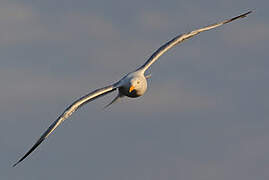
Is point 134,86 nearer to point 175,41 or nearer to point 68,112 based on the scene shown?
point 68,112

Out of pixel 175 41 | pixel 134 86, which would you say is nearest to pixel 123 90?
pixel 134 86

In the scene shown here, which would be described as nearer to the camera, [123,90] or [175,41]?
[123,90]

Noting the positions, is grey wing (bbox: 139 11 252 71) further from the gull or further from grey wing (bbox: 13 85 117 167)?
grey wing (bbox: 13 85 117 167)

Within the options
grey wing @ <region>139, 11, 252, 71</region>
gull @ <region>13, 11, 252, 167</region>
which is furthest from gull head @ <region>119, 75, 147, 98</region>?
grey wing @ <region>139, 11, 252, 71</region>

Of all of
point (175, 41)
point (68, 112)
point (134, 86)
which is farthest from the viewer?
point (175, 41)

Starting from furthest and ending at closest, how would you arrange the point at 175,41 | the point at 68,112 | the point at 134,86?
the point at 175,41, the point at 134,86, the point at 68,112

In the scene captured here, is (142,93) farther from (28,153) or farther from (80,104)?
(28,153)

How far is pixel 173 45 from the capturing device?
61.7 metres

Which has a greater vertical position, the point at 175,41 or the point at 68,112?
the point at 175,41

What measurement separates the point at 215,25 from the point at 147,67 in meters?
6.72

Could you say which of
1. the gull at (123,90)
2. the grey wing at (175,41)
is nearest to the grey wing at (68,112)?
the gull at (123,90)

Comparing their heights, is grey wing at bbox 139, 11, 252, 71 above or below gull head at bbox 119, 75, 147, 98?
above

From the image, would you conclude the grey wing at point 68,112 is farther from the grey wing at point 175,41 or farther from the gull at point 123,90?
the grey wing at point 175,41

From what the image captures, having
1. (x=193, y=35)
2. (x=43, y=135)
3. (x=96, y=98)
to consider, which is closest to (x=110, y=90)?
(x=96, y=98)
